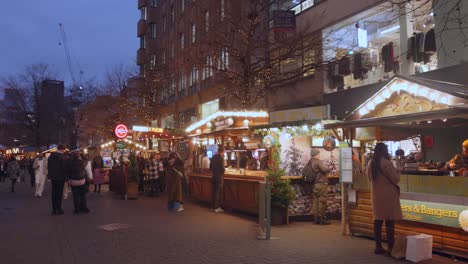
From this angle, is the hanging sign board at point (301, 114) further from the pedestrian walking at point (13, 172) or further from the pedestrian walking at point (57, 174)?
the pedestrian walking at point (13, 172)

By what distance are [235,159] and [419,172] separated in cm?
952

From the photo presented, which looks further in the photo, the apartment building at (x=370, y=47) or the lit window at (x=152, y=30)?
the lit window at (x=152, y=30)

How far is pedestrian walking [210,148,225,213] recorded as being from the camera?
14594 millimetres

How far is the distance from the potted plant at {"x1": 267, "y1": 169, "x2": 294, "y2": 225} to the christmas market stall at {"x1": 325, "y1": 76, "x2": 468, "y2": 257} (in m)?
1.78

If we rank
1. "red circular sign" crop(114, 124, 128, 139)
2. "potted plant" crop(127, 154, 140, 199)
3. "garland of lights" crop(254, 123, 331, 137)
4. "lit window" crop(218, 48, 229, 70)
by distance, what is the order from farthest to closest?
1. "red circular sign" crop(114, 124, 128, 139)
2. "lit window" crop(218, 48, 229, 70)
3. "potted plant" crop(127, 154, 140, 199)
4. "garland of lights" crop(254, 123, 331, 137)

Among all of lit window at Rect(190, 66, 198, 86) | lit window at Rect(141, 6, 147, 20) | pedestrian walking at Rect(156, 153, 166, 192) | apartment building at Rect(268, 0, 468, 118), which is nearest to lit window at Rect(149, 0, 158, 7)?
lit window at Rect(141, 6, 147, 20)

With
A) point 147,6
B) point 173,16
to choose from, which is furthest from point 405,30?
point 147,6

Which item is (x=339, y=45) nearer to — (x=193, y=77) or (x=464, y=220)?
(x=464, y=220)

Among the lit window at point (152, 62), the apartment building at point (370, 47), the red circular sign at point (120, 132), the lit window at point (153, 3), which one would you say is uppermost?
the lit window at point (153, 3)

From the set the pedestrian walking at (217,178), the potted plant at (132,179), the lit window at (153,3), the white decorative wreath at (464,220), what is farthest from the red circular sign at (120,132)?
the lit window at (153,3)

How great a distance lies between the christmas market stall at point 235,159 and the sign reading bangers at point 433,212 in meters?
4.77

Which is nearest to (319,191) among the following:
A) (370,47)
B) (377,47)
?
(377,47)

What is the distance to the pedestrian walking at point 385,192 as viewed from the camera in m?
8.07

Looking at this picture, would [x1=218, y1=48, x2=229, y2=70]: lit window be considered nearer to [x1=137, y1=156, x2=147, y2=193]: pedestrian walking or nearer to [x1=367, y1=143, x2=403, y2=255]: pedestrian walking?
[x1=137, y1=156, x2=147, y2=193]: pedestrian walking
